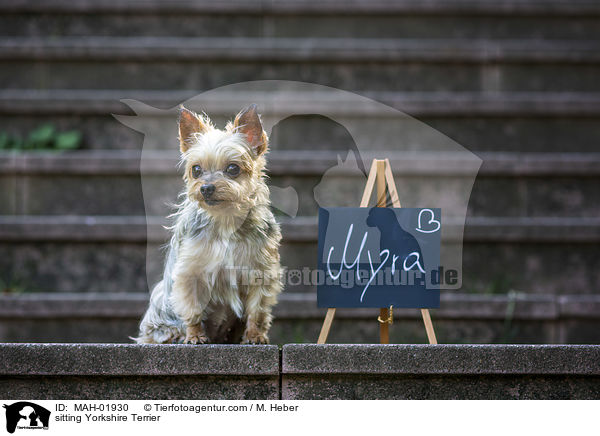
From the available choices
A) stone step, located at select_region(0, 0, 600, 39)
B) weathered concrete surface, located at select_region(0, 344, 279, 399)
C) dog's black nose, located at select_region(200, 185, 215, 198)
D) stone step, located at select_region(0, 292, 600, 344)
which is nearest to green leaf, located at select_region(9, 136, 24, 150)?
stone step, located at select_region(0, 0, 600, 39)

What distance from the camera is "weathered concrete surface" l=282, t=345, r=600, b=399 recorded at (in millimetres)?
2168

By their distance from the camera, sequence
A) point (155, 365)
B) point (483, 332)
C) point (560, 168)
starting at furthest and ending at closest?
point (560, 168) → point (483, 332) → point (155, 365)

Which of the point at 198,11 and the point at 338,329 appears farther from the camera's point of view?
the point at 198,11

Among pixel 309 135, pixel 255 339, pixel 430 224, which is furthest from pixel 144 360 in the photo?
pixel 309 135

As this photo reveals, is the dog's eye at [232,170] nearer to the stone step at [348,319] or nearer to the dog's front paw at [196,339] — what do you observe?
the dog's front paw at [196,339]

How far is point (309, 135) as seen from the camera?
413 centimetres

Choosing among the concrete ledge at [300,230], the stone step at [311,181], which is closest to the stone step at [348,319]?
the concrete ledge at [300,230]

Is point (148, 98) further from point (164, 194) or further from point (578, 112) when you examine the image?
point (578, 112)

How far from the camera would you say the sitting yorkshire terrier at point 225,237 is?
6.91ft

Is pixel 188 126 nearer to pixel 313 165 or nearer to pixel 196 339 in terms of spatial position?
pixel 196 339

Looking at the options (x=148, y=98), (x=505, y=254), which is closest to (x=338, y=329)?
(x=505, y=254)

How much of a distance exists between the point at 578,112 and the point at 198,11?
266 centimetres

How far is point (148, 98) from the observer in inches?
158
